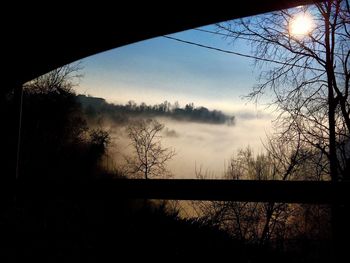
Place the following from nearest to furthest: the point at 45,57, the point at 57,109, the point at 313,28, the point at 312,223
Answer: the point at 45,57
the point at 313,28
the point at 312,223
the point at 57,109

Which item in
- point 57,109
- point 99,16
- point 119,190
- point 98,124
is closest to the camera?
point 119,190

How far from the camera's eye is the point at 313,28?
54.3ft

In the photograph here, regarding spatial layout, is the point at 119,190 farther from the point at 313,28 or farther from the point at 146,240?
the point at 313,28

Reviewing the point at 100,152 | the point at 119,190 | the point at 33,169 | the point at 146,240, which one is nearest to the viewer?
the point at 119,190

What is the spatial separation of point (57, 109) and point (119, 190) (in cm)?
2181

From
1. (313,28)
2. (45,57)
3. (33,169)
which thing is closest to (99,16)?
(45,57)

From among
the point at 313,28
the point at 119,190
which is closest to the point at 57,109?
the point at 313,28

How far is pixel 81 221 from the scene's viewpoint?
18.6ft

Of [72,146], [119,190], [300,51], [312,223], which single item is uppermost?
[300,51]

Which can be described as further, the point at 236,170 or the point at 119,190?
the point at 236,170

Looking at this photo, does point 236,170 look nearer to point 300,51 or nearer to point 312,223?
point 312,223

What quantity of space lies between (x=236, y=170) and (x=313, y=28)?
44.4ft

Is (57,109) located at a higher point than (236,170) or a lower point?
higher

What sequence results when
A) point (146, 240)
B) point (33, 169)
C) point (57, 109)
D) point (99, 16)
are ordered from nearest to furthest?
point (99, 16) → point (146, 240) → point (33, 169) → point (57, 109)
